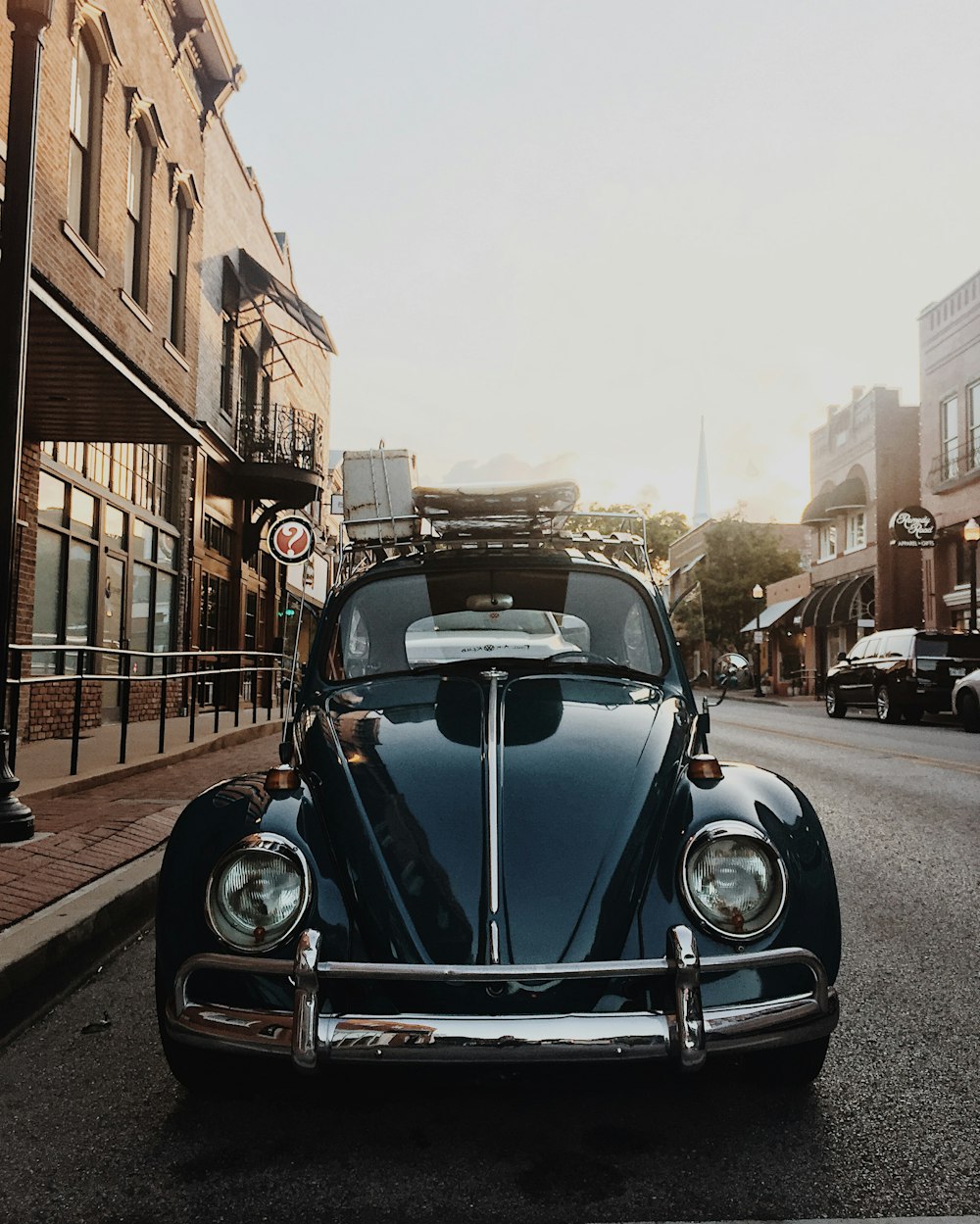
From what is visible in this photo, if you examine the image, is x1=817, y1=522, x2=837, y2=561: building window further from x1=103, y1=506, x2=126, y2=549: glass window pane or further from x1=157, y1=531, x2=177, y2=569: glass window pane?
x1=103, y1=506, x2=126, y2=549: glass window pane

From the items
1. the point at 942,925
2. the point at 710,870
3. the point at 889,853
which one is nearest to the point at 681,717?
the point at 710,870

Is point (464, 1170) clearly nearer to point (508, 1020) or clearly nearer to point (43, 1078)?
point (508, 1020)

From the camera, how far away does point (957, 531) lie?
32.1 metres

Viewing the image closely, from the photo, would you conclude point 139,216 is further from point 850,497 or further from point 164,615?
point 850,497

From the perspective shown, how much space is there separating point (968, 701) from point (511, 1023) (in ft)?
59.0

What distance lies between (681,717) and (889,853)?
12.2ft

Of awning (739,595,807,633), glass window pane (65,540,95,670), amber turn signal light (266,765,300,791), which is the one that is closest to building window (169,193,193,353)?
glass window pane (65,540,95,670)

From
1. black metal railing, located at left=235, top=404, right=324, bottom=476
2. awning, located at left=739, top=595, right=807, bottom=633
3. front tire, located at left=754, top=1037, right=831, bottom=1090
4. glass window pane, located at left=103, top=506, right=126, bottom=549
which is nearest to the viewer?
front tire, located at left=754, top=1037, right=831, bottom=1090

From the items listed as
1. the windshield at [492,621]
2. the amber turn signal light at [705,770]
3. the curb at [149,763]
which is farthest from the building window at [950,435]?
the amber turn signal light at [705,770]

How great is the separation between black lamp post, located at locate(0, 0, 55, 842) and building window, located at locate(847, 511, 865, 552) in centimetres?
3852

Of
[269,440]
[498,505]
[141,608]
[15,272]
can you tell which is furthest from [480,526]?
[269,440]

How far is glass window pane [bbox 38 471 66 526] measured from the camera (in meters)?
12.5

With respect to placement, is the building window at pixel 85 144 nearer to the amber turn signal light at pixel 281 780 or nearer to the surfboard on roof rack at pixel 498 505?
the surfboard on roof rack at pixel 498 505

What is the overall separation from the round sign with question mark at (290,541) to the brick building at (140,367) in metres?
1.47
